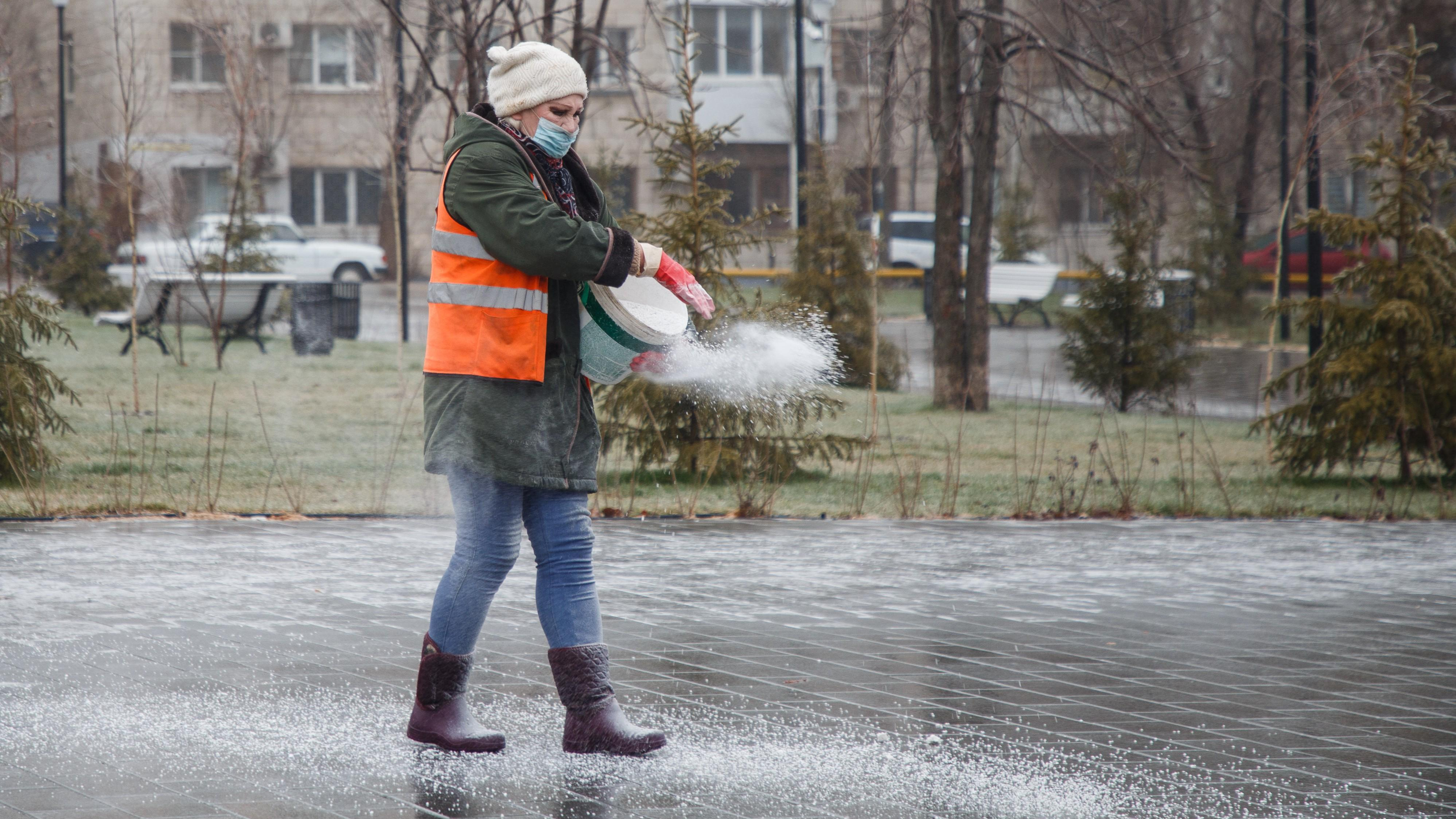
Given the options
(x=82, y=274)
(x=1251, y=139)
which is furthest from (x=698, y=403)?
(x=1251, y=139)

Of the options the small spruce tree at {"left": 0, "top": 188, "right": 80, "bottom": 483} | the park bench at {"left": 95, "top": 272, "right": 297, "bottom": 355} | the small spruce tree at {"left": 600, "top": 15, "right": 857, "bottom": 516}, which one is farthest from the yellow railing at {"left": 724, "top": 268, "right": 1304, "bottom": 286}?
the small spruce tree at {"left": 0, "top": 188, "right": 80, "bottom": 483}

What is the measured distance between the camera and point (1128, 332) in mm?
16656

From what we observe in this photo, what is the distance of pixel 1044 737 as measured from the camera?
4.37m

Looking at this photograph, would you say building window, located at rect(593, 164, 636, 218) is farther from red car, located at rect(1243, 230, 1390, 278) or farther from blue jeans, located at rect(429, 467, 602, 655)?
blue jeans, located at rect(429, 467, 602, 655)

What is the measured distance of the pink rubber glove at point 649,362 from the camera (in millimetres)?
4402

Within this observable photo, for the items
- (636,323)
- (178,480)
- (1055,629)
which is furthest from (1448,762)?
(178,480)

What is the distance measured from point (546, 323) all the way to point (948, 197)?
12.8m

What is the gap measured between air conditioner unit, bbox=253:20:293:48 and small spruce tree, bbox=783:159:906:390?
64.7ft

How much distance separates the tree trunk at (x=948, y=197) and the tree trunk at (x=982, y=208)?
0.38ft

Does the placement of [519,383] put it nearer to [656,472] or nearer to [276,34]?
[656,472]

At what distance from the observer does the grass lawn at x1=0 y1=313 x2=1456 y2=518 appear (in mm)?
9391

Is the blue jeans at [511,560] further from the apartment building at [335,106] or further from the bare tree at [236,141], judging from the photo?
the apartment building at [335,106]

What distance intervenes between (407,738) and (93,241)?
23.4 metres

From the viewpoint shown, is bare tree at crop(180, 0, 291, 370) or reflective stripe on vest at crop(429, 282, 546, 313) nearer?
reflective stripe on vest at crop(429, 282, 546, 313)
